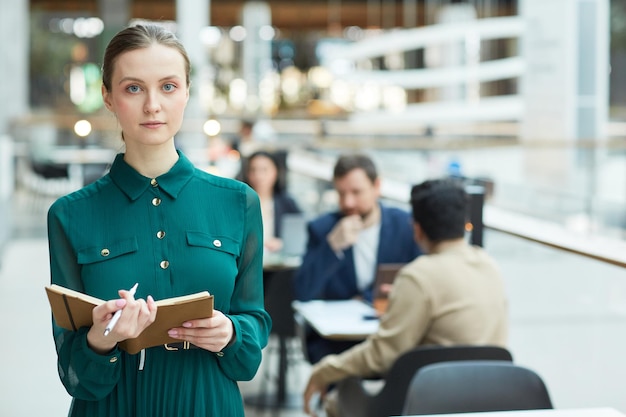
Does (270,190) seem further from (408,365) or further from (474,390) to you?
(474,390)

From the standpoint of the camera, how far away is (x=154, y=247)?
5.78 ft

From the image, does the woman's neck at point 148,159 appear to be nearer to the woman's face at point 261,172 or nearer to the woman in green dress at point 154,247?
the woman in green dress at point 154,247

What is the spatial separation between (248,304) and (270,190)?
484cm

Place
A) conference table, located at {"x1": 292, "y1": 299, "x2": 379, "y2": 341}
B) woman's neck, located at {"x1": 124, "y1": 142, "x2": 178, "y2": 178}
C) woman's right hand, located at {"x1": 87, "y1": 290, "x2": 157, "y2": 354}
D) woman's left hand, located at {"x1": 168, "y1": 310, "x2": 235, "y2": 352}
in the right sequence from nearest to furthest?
woman's right hand, located at {"x1": 87, "y1": 290, "x2": 157, "y2": 354}, woman's left hand, located at {"x1": 168, "y1": 310, "x2": 235, "y2": 352}, woman's neck, located at {"x1": 124, "y1": 142, "x2": 178, "y2": 178}, conference table, located at {"x1": 292, "y1": 299, "x2": 379, "y2": 341}

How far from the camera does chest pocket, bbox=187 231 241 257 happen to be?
1.77 meters

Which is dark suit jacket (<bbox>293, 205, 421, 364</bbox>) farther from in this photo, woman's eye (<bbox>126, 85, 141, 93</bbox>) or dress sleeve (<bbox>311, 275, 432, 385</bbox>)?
woman's eye (<bbox>126, 85, 141, 93</bbox>)

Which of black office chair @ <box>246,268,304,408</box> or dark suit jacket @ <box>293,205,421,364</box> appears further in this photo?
black office chair @ <box>246,268,304,408</box>

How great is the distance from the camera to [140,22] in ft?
6.04

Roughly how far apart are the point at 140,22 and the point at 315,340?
2.80m

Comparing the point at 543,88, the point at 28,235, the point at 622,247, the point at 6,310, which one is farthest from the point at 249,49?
the point at 622,247

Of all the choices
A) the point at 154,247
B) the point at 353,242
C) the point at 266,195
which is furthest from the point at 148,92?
the point at 266,195

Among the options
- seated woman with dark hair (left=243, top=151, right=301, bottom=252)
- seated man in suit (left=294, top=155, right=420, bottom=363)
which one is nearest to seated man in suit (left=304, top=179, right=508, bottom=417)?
seated man in suit (left=294, top=155, right=420, bottom=363)

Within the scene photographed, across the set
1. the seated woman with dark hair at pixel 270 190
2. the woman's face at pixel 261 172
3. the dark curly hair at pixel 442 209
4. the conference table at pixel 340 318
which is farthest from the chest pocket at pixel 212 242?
the woman's face at pixel 261 172

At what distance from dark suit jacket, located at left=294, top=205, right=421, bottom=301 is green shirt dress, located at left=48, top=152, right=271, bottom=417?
2.77 meters
